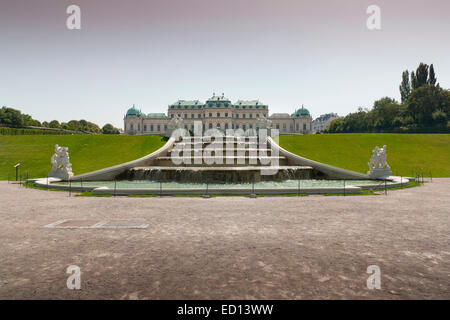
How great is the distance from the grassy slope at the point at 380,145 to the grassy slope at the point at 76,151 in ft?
68.3

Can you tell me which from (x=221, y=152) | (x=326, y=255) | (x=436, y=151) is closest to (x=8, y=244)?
(x=326, y=255)

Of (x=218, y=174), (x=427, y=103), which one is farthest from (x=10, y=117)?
(x=427, y=103)

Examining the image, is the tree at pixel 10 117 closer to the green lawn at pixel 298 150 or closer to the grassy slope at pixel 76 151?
the grassy slope at pixel 76 151

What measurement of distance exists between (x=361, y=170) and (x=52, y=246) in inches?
1031

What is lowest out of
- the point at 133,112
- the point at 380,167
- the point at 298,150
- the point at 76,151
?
the point at 380,167

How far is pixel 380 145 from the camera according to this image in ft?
110

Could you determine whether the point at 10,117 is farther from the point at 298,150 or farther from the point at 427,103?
the point at 427,103

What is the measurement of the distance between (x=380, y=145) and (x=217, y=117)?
84.4 metres

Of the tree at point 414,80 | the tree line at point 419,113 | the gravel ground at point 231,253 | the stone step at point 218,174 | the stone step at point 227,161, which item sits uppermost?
the tree at point 414,80

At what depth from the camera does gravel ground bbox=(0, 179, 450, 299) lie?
14.4 ft

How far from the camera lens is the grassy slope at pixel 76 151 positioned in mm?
26688

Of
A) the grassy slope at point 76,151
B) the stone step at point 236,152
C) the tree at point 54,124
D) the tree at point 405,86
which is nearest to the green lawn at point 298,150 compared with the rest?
the grassy slope at point 76,151

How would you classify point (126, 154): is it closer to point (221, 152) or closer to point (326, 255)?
point (221, 152)

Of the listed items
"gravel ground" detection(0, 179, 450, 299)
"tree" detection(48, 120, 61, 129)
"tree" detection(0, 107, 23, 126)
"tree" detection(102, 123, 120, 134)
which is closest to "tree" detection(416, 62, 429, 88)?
"gravel ground" detection(0, 179, 450, 299)
